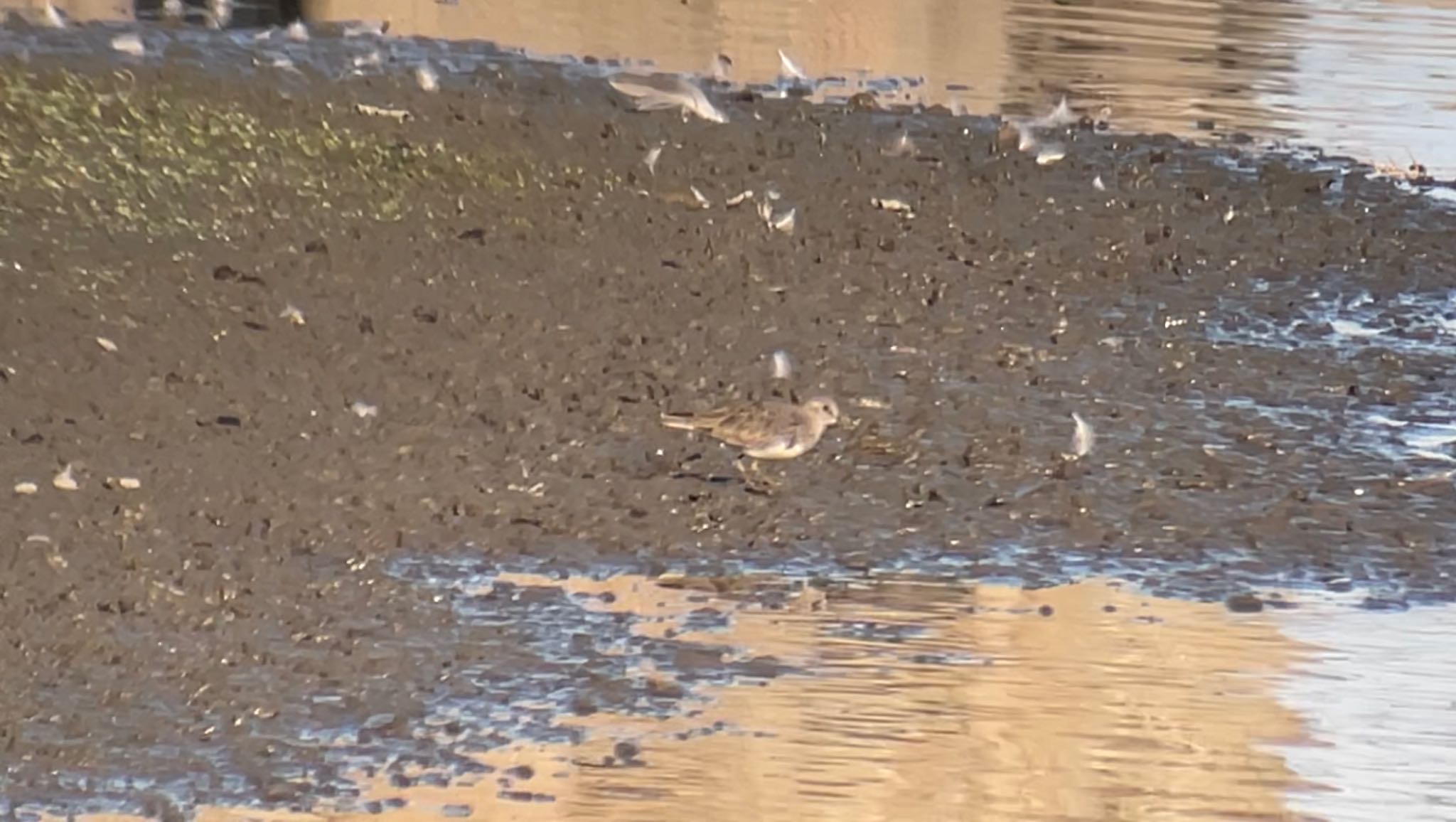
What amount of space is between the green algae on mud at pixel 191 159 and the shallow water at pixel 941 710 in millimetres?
2784

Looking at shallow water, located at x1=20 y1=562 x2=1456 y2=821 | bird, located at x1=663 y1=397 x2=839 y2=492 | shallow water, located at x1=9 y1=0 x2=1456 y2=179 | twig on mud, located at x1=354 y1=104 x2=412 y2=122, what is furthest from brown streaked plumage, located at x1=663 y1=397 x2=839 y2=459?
shallow water, located at x1=9 y1=0 x2=1456 y2=179

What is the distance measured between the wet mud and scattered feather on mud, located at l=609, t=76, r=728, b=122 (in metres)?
0.21

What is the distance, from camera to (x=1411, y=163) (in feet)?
31.4

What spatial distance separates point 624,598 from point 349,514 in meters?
0.63

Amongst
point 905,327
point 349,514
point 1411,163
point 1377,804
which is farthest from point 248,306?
point 1411,163

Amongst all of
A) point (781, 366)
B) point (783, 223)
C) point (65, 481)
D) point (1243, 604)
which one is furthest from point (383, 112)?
point (1243, 604)

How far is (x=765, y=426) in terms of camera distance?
502cm

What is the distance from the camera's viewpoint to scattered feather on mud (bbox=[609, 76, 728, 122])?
343 inches

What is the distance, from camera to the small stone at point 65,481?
4.41 meters

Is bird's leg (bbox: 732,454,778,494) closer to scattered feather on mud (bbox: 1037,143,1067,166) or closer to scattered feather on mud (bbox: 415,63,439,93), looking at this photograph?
scattered feather on mud (bbox: 1037,143,1067,166)

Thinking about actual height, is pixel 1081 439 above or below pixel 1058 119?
below

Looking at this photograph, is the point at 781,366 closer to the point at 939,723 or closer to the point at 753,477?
the point at 753,477

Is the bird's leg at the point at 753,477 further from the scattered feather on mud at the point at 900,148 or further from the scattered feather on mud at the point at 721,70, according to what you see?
the scattered feather on mud at the point at 721,70

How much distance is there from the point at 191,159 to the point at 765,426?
3021 millimetres
